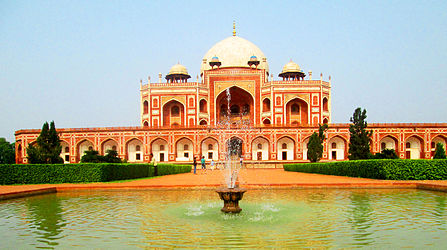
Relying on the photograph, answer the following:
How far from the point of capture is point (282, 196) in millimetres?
9500

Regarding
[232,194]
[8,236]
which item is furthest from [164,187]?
[8,236]

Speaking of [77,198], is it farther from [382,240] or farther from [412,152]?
[412,152]

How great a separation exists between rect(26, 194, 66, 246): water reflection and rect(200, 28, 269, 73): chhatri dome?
3615 cm

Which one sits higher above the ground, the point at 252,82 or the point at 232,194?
the point at 252,82

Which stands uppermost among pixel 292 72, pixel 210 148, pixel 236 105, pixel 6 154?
pixel 292 72

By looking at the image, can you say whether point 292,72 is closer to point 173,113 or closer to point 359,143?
point 173,113

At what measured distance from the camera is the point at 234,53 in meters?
44.8

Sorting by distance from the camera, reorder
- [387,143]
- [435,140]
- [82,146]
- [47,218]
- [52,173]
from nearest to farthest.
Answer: [47,218] → [52,173] → [435,140] → [387,143] → [82,146]

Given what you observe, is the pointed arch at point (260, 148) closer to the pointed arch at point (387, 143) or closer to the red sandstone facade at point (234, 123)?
the red sandstone facade at point (234, 123)

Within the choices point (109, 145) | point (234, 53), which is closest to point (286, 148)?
point (234, 53)

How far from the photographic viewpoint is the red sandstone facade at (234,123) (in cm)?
3481

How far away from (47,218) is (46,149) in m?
10.4

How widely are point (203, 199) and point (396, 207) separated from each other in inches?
157

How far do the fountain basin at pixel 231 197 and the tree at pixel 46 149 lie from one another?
1107 cm
